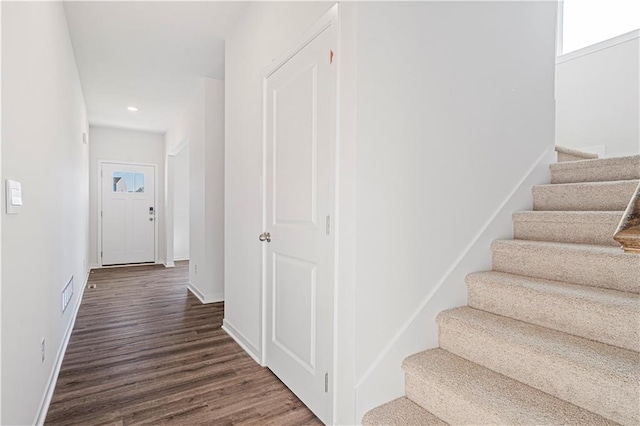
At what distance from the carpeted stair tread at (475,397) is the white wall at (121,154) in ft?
20.8

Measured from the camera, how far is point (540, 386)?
1328 millimetres

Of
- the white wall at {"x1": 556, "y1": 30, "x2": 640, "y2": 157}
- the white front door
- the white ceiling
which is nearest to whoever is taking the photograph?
the white ceiling

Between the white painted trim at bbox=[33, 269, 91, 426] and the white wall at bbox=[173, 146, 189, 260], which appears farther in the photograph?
the white wall at bbox=[173, 146, 189, 260]

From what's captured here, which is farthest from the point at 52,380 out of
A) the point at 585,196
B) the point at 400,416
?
the point at 585,196

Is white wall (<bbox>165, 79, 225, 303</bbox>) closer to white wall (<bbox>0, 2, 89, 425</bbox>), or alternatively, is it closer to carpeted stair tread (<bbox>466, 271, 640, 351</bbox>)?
white wall (<bbox>0, 2, 89, 425</bbox>)

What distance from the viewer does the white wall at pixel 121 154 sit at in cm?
623

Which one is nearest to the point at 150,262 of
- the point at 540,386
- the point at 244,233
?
the point at 244,233

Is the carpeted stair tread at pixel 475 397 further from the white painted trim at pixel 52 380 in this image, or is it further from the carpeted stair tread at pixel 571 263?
the white painted trim at pixel 52 380

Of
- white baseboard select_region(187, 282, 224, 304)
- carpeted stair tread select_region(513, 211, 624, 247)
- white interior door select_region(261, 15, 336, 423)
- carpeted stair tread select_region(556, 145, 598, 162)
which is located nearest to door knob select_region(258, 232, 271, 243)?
white interior door select_region(261, 15, 336, 423)

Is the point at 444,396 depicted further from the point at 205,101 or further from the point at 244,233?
the point at 205,101

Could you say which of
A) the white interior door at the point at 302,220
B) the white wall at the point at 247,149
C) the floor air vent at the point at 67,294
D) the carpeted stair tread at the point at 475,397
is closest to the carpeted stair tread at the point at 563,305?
the carpeted stair tread at the point at 475,397

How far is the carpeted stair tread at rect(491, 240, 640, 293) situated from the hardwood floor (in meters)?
1.36

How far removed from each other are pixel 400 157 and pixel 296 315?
3.49 feet

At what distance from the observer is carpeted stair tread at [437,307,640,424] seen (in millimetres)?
1139
